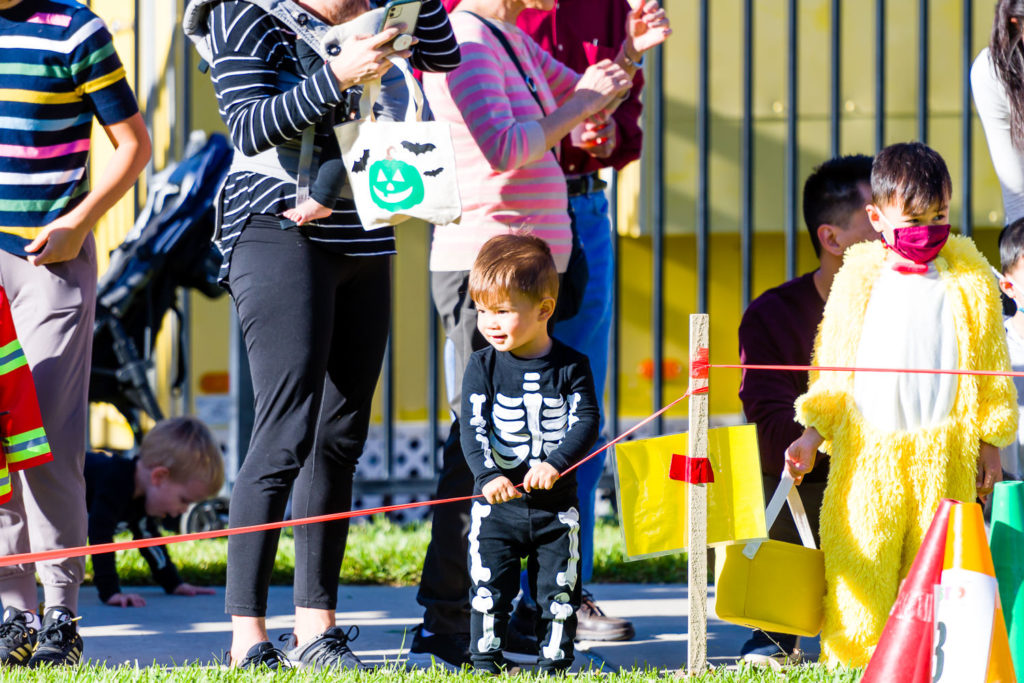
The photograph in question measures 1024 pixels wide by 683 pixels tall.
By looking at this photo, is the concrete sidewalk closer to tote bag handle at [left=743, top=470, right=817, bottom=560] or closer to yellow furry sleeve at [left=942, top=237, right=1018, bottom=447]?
tote bag handle at [left=743, top=470, right=817, bottom=560]

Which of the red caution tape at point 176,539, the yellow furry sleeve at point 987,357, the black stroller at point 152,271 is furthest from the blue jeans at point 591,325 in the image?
the black stroller at point 152,271

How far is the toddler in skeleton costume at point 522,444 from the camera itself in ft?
9.80

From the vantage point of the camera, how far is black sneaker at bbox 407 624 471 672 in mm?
3266

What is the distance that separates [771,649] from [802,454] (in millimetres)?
612

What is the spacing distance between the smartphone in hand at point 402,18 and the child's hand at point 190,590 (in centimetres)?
205

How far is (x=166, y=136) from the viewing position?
6.13 meters

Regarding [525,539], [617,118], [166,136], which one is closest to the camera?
[525,539]

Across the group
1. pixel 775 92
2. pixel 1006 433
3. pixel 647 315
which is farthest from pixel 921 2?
pixel 1006 433

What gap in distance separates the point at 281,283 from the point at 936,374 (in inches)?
60.1

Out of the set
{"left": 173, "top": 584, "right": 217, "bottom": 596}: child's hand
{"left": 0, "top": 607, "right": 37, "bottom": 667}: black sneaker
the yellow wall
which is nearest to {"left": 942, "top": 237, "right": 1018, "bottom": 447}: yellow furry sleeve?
{"left": 0, "top": 607, "right": 37, "bottom": 667}: black sneaker

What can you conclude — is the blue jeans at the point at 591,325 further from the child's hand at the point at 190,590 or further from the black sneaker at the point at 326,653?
the child's hand at the point at 190,590

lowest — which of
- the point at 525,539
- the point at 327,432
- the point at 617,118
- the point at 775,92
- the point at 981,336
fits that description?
the point at 525,539

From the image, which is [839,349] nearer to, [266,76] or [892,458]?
[892,458]

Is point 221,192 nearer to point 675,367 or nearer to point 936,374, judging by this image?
point 936,374
